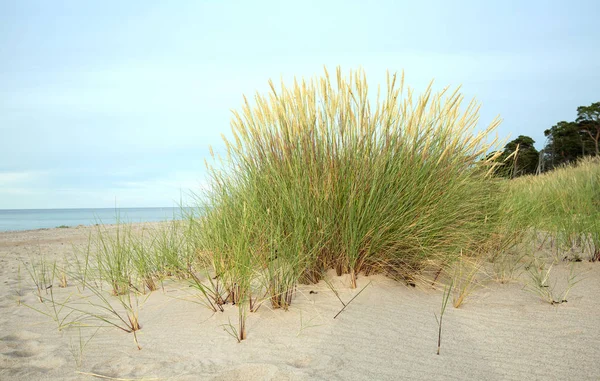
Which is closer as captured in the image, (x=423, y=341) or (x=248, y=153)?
(x=423, y=341)

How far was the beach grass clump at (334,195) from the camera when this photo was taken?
282cm

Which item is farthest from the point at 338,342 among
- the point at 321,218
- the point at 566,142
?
the point at 566,142

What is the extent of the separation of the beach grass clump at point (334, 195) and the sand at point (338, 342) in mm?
226

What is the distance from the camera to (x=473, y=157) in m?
4.27

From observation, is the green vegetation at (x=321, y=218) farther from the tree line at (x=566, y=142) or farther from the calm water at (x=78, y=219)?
the tree line at (x=566, y=142)

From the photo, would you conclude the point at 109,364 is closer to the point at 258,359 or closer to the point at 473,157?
the point at 258,359

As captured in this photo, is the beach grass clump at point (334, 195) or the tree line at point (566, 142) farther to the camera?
the tree line at point (566, 142)

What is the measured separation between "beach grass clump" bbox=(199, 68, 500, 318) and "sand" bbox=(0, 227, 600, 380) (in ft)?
0.74

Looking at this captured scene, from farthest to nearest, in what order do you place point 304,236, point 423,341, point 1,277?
point 1,277
point 304,236
point 423,341

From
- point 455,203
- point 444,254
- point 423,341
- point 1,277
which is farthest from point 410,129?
point 1,277

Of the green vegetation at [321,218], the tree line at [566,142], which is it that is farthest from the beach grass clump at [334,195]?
the tree line at [566,142]

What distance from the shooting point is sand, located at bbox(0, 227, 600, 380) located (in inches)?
79.8

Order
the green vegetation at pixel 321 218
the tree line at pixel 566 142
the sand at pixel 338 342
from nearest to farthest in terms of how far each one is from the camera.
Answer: the sand at pixel 338 342, the green vegetation at pixel 321 218, the tree line at pixel 566 142

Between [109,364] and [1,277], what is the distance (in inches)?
158
